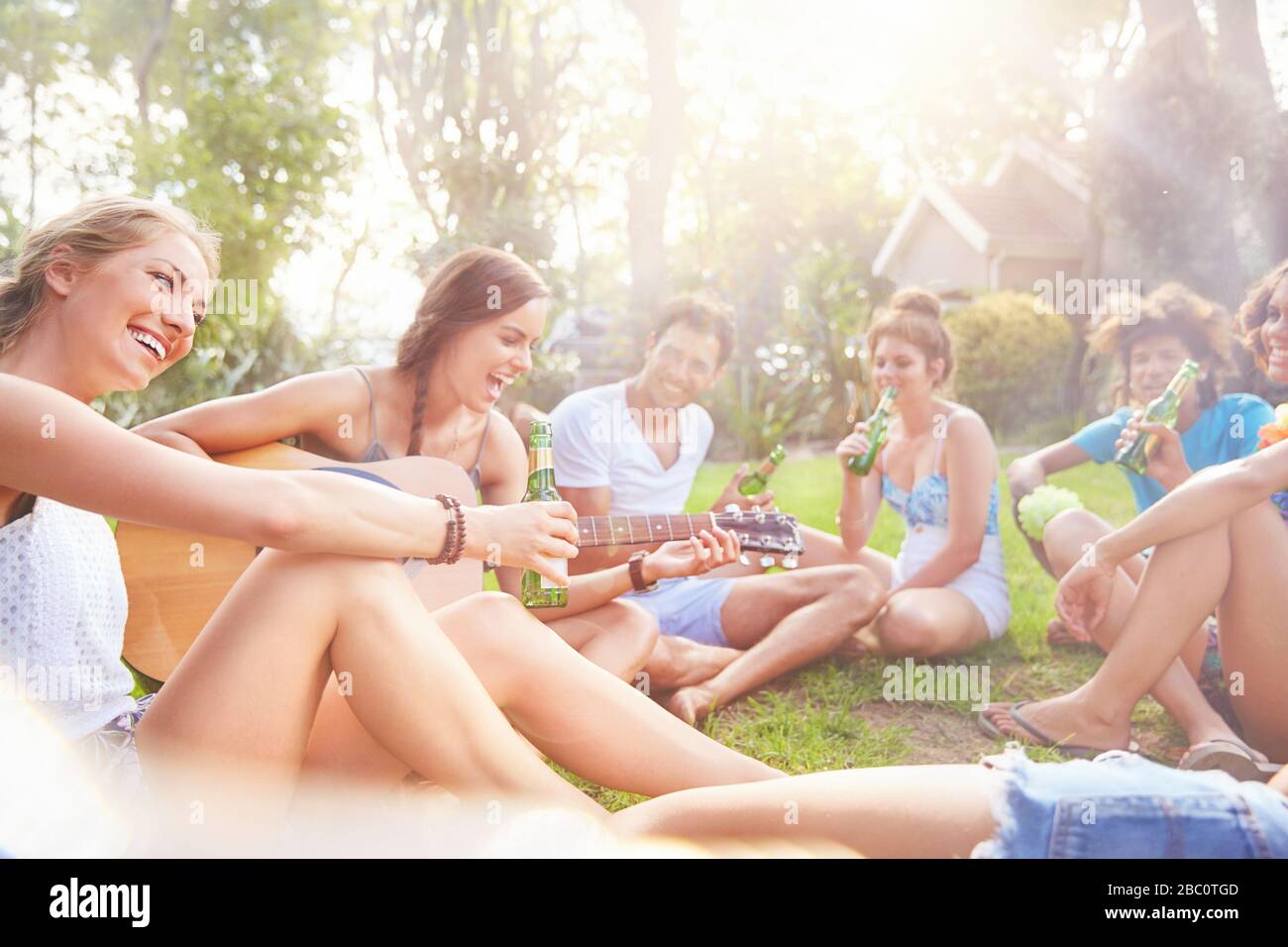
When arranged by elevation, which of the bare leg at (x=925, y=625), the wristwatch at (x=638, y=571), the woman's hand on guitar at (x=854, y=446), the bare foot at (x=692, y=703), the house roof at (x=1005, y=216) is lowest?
the bare foot at (x=692, y=703)

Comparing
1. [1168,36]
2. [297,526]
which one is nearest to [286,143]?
[1168,36]

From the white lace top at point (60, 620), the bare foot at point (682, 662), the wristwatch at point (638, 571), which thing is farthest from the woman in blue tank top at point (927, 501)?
the white lace top at point (60, 620)

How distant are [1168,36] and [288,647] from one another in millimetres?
5567

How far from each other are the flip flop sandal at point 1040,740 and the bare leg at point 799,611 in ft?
1.73

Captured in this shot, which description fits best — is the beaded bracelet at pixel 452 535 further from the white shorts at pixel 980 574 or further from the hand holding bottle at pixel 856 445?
the white shorts at pixel 980 574

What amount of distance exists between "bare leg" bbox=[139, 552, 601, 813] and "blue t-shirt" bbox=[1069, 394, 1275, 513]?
2201 millimetres

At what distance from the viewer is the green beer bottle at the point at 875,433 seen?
356 cm

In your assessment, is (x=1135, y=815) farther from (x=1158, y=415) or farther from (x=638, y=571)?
(x=1158, y=415)

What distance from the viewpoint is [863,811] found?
1396 mm

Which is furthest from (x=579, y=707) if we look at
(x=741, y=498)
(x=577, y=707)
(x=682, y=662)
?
(x=741, y=498)

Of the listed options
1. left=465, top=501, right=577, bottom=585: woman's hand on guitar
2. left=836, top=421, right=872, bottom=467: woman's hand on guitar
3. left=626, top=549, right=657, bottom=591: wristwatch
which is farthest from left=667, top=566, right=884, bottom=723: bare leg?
left=465, top=501, right=577, bottom=585: woman's hand on guitar

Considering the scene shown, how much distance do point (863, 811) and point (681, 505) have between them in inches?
82.1

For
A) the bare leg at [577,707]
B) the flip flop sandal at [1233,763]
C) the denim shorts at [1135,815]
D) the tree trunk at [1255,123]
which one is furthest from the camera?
the tree trunk at [1255,123]

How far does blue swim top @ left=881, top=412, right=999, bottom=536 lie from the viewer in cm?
348
